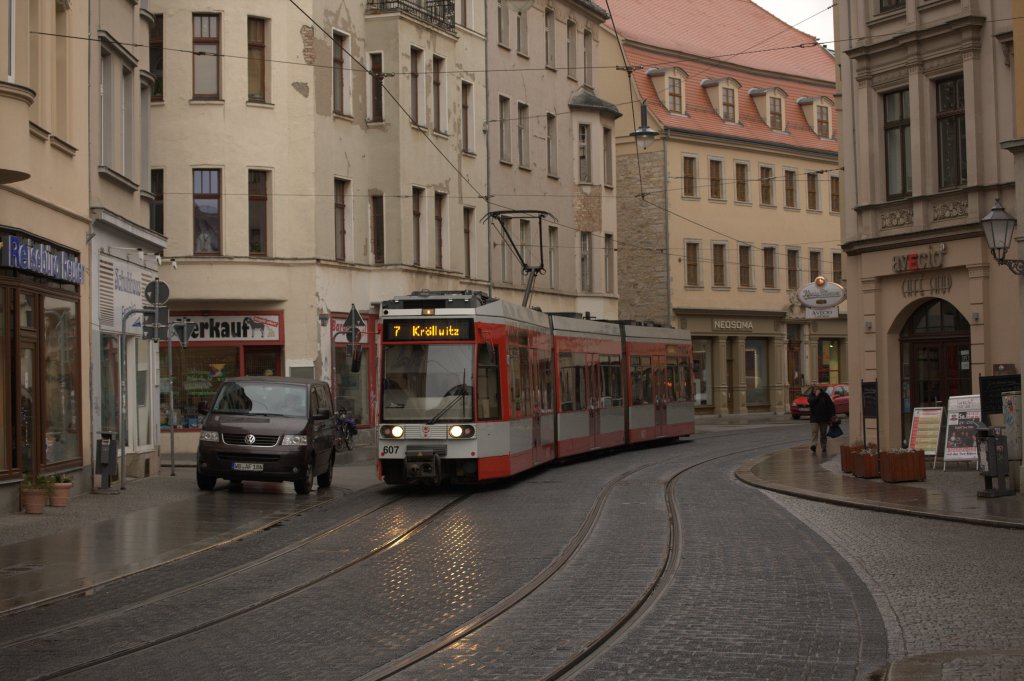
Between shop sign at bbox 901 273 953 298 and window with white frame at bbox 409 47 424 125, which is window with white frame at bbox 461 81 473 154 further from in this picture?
shop sign at bbox 901 273 953 298

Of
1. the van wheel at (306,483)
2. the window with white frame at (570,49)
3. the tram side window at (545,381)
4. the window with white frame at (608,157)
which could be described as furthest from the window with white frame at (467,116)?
the van wheel at (306,483)

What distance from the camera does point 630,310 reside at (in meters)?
63.1

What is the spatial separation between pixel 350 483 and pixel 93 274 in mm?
6105

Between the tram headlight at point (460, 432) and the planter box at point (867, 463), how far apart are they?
7242mm

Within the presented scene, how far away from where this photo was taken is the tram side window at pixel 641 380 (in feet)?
120

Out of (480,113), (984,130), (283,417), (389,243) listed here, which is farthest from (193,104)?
(984,130)

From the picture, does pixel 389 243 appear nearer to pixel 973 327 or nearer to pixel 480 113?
pixel 480 113

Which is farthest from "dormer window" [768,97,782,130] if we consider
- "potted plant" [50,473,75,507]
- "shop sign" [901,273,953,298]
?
"potted plant" [50,473,75,507]

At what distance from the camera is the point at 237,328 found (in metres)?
37.9

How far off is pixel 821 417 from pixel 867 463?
28.8 feet

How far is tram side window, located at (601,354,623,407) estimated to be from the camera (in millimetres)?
33750

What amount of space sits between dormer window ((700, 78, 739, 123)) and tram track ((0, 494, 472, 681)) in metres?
49.0

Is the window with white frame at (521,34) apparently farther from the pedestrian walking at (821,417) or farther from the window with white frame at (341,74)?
the pedestrian walking at (821,417)

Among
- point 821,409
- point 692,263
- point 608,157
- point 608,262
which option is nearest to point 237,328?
point 821,409
